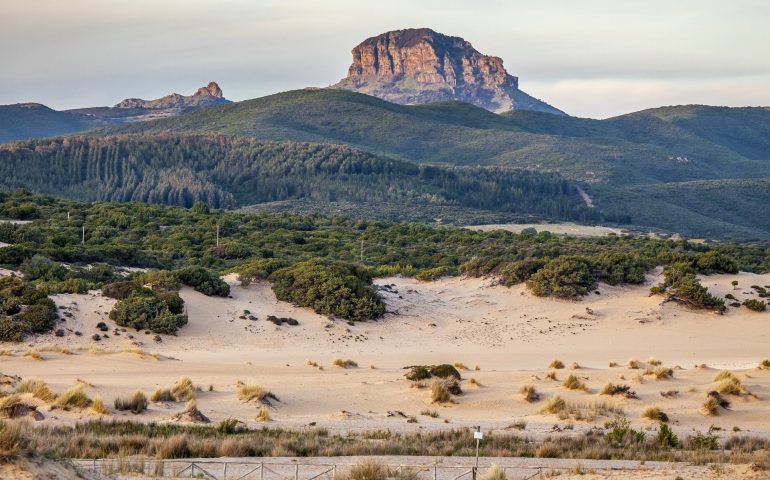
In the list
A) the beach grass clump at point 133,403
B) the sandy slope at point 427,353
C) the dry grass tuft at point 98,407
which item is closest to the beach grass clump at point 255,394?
the sandy slope at point 427,353

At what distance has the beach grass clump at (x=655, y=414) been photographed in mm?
18641

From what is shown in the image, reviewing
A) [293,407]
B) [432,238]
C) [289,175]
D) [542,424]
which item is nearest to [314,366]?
[293,407]

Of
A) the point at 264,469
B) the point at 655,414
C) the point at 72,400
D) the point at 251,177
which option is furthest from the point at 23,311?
the point at 251,177

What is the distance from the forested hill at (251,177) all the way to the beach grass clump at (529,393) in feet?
267

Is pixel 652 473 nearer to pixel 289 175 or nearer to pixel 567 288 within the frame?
pixel 567 288

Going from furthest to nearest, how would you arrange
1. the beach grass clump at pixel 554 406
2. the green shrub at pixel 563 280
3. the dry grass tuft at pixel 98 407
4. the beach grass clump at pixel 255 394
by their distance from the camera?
the green shrub at pixel 563 280 < the beach grass clump at pixel 554 406 < the beach grass clump at pixel 255 394 < the dry grass tuft at pixel 98 407

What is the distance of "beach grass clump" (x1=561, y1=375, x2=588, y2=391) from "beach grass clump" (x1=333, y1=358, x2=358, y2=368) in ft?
16.7

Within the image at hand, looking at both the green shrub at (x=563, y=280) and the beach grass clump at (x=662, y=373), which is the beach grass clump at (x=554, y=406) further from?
the green shrub at (x=563, y=280)

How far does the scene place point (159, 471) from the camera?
40.9 ft

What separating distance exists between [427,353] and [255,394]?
31.9ft

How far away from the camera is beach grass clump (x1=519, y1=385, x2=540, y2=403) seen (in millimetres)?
19922

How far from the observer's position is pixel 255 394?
736 inches

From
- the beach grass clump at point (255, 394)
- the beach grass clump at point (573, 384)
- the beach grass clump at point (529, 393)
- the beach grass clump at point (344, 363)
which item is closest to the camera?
the beach grass clump at point (255, 394)

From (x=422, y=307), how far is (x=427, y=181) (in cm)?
8386
